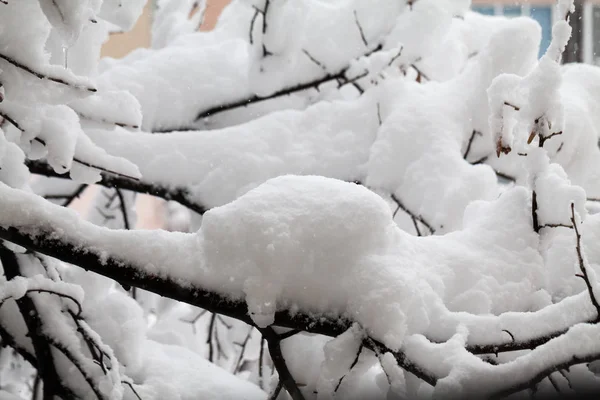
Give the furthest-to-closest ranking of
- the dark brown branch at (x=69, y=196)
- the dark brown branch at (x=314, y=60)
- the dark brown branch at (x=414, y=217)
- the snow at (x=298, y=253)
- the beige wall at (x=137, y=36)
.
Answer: the beige wall at (x=137, y=36) < the dark brown branch at (x=69, y=196) < the dark brown branch at (x=314, y=60) < the dark brown branch at (x=414, y=217) < the snow at (x=298, y=253)

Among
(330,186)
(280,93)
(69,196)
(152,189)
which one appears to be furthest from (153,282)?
(69,196)

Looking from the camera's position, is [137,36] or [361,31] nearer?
[361,31]

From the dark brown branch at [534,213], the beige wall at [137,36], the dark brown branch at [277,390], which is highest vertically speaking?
the dark brown branch at [534,213]

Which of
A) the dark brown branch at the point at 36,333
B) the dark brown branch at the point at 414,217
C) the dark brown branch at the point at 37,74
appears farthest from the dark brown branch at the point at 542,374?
the dark brown branch at the point at 36,333

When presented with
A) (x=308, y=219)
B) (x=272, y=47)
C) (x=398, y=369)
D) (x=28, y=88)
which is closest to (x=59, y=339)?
(x=28, y=88)

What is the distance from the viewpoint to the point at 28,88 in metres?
1.09

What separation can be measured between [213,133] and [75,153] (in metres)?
0.76

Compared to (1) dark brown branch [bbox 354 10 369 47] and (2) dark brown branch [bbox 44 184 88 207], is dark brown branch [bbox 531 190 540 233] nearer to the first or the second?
(1) dark brown branch [bbox 354 10 369 47]

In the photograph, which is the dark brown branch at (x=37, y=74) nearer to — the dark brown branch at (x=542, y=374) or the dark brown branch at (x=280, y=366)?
the dark brown branch at (x=280, y=366)

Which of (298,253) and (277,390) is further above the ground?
(298,253)

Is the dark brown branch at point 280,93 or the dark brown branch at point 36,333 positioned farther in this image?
the dark brown branch at point 280,93

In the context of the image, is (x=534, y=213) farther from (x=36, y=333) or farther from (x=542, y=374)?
(x=36, y=333)

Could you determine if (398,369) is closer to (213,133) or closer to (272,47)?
(213,133)

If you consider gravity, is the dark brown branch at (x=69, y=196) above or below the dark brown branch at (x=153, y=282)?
below
